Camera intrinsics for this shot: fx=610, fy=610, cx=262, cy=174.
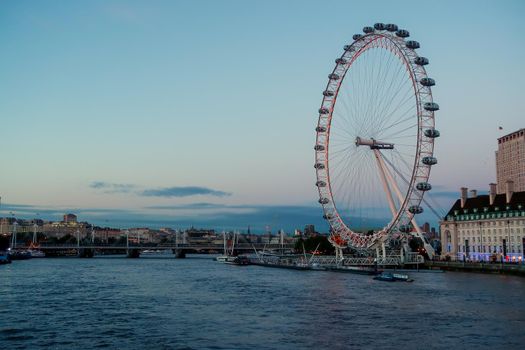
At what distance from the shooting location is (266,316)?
34875mm

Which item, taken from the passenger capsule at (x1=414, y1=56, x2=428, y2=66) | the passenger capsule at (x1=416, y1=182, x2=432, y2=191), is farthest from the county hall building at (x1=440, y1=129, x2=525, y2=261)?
the passenger capsule at (x1=414, y1=56, x2=428, y2=66)

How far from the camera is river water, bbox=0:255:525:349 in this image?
26.9 m

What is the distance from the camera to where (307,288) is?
53688 millimetres

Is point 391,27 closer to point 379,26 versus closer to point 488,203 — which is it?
point 379,26

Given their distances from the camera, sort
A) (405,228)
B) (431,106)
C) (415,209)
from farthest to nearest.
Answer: (405,228) < (415,209) < (431,106)

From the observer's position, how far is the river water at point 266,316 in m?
26.9

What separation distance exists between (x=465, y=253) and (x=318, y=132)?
3003 centimetres

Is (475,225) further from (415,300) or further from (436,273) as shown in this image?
(415,300)

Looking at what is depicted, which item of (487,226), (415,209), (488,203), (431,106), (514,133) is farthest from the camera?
(514,133)

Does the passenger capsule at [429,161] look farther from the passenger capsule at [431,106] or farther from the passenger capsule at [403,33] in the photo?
the passenger capsule at [403,33]

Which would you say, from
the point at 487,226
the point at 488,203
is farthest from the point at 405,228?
the point at 488,203

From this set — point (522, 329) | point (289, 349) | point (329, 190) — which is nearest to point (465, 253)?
point (329, 190)

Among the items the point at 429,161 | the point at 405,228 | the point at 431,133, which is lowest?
the point at 405,228

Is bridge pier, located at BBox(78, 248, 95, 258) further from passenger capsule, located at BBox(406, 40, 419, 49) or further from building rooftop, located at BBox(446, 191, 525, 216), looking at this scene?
passenger capsule, located at BBox(406, 40, 419, 49)
